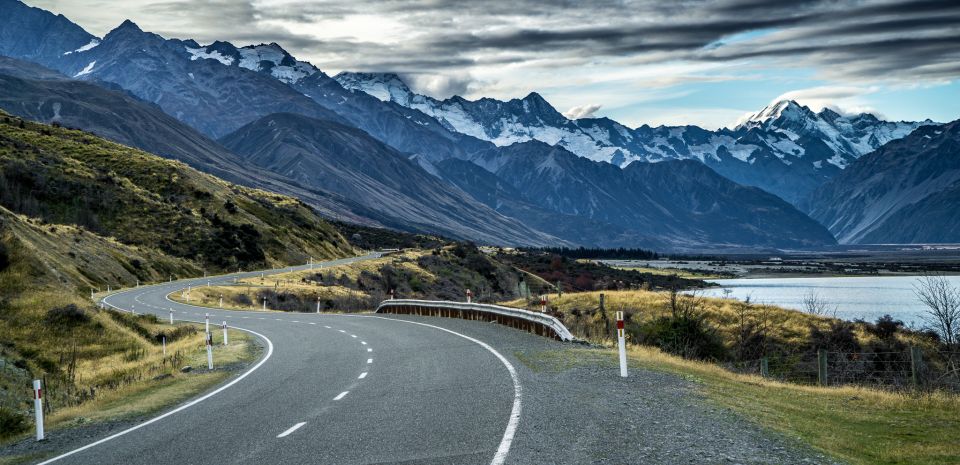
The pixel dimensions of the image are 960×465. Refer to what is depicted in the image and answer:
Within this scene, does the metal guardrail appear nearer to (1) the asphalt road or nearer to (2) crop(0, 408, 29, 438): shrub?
(1) the asphalt road

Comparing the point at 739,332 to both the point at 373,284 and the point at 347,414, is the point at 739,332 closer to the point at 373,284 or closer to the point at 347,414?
the point at 347,414

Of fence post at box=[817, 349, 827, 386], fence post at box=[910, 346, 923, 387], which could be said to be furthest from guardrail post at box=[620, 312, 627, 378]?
fence post at box=[817, 349, 827, 386]

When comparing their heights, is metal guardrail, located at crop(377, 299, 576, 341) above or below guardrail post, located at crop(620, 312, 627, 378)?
below

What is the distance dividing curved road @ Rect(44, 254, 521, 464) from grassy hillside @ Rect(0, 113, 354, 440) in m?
2.17

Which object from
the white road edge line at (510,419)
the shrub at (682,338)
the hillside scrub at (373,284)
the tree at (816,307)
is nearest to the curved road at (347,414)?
the white road edge line at (510,419)

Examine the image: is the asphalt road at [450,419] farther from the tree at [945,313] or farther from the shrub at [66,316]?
the tree at [945,313]

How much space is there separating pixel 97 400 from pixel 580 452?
1366 centimetres

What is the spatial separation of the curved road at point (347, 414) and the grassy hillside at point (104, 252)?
2.17 meters

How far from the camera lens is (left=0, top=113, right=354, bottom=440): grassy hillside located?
27.6 m

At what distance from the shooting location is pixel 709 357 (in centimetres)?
3441

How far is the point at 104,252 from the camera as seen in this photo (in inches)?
3300

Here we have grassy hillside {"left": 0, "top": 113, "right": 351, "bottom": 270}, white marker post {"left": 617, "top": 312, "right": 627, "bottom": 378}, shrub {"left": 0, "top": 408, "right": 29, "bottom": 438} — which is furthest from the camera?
grassy hillside {"left": 0, "top": 113, "right": 351, "bottom": 270}

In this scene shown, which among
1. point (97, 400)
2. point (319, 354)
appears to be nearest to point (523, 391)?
point (97, 400)

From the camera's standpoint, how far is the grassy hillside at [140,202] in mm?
102375
